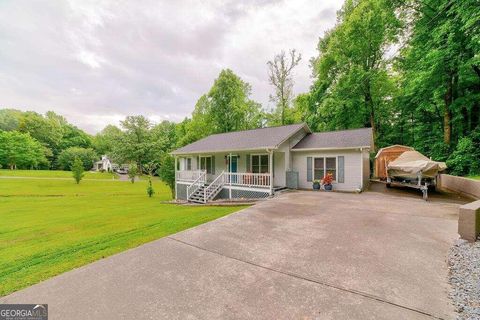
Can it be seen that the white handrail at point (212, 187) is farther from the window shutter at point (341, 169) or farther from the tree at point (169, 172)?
the window shutter at point (341, 169)

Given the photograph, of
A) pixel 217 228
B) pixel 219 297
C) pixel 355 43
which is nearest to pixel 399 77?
Answer: pixel 355 43

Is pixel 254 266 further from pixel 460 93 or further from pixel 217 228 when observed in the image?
pixel 460 93

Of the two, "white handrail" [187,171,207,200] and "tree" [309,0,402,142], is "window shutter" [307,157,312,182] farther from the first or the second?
"tree" [309,0,402,142]

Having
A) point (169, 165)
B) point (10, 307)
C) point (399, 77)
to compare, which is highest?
point (399, 77)

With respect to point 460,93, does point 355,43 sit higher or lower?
higher

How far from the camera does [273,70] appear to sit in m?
24.7

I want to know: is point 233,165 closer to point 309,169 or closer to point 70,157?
point 309,169

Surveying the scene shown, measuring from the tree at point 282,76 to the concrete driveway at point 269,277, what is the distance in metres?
22.5

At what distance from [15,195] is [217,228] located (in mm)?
25481

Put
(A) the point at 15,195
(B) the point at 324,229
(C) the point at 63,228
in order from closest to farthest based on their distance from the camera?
(B) the point at 324,229
(C) the point at 63,228
(A) the point at 15,195

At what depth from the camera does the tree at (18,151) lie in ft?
144

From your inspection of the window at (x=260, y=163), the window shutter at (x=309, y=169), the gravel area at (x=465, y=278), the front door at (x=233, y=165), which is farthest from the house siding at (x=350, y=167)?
the gravel area at (x=465, y=278)

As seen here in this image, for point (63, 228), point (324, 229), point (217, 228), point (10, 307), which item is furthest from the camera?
point (63, 228)

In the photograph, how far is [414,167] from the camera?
34.1 feet
